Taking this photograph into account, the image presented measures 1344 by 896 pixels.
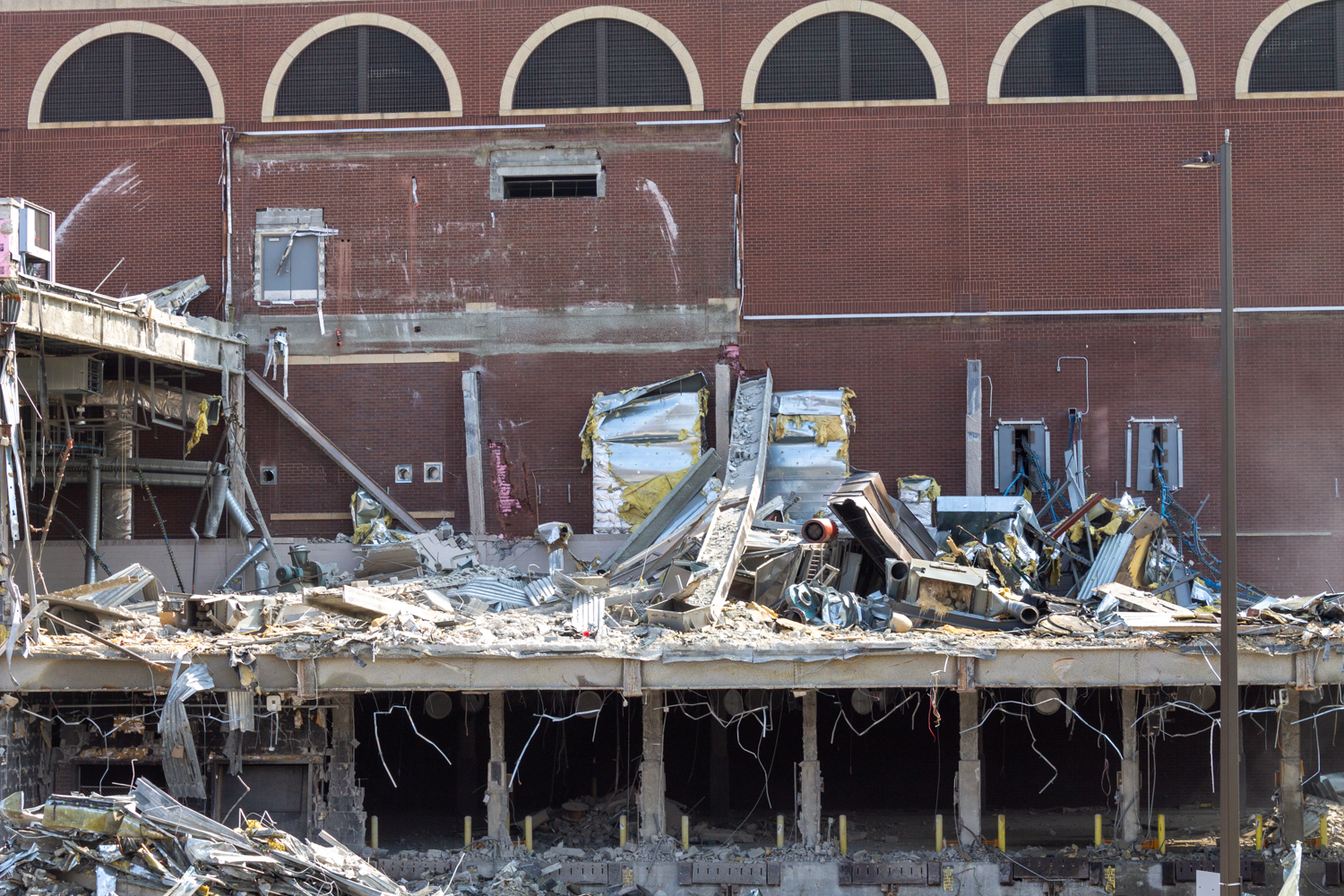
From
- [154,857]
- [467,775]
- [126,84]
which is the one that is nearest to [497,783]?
[467,775]

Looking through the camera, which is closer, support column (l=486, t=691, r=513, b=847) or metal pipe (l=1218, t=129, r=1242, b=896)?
metal pipe (l=1218, t=129, r=1242, b=896)

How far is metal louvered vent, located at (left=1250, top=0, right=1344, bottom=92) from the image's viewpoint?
26438 mm

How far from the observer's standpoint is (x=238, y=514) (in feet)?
84.6

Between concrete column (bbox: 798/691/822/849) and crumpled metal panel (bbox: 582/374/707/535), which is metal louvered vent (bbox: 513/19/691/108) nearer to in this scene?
crumpled metal panel (bbox: 582/374/707/535)

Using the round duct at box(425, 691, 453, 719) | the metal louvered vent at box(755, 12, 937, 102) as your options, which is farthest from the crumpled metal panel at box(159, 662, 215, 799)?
the metal louvered vent at box(755, 12, 937, 102)

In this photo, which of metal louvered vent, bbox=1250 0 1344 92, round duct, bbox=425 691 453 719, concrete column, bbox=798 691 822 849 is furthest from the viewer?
metal louvered vent, bbox=1250 0 1344 92

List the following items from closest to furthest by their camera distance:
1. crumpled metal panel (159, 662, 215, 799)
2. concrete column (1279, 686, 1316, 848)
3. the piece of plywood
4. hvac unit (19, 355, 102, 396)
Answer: crumpled metal panel (159, 662, 215, 799)
concrete column (1279, 686, 1316, 848)
the piece of plywood
hvac unit (19, 355, 102, 396)

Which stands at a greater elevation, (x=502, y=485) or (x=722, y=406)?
(x=722, y=406)

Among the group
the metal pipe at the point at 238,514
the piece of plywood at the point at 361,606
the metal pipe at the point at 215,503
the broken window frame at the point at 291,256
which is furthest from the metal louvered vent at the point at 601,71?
the piece of plywood at the point at 361,606

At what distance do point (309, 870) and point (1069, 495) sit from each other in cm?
1650

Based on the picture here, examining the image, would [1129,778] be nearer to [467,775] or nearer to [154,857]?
[467,775]

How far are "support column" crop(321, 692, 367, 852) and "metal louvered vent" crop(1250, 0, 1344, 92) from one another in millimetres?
20496

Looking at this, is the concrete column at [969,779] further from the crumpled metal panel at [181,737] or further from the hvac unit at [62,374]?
→ the hvac unit at [62,374]

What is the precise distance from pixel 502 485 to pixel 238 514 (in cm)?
495
